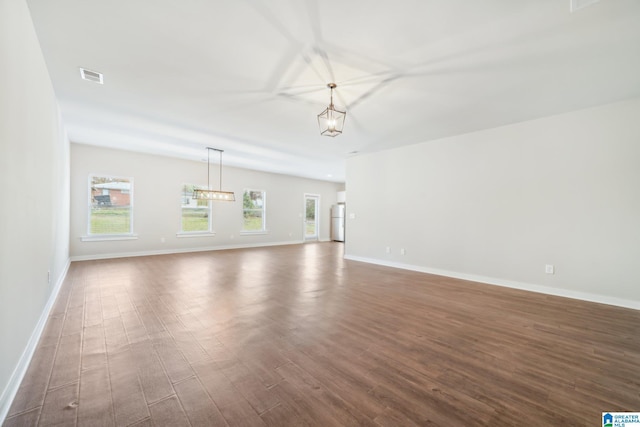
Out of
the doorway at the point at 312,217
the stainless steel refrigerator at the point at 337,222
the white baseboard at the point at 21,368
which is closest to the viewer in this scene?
the white baseboard at the point at 21,368

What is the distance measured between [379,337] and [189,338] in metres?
1.81

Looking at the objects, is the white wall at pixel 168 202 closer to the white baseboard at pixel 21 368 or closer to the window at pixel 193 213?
the window at pixel 193 213

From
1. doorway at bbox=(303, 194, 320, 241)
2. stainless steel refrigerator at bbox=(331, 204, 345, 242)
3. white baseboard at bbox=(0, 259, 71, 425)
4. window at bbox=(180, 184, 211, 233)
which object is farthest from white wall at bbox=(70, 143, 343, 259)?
white baseboard at bbox=(0, 259, 71, 425)

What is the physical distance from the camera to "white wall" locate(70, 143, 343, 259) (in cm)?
592

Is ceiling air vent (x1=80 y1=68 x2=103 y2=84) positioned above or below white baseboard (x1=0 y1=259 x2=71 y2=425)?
above

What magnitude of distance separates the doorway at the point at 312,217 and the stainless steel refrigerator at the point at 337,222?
0.75 m

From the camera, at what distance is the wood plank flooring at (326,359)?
1.50 meters

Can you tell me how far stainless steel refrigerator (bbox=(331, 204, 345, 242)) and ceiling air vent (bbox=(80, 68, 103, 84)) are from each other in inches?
348

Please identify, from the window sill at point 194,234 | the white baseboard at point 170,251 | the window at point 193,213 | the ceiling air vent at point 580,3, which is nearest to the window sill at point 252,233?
the white baseboard at point 170,251

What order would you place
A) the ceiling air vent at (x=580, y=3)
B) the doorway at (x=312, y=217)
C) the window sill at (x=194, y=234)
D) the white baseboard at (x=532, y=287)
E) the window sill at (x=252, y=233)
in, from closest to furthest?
1. the ceiling air vent at (x=580, y=3)
2. the white baseboard at (x=532, y=287)
3. the window sill at (x=194, y=234)
4. the window sill at (x=252, y=233)
5. the doorway at (x=312, y=217)

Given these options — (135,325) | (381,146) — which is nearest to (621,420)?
Result: (135,325)

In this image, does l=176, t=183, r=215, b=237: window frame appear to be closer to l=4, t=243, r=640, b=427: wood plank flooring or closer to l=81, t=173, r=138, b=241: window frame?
l=81, t=173, r=138, b=241: window frame

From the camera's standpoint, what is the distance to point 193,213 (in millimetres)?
7641

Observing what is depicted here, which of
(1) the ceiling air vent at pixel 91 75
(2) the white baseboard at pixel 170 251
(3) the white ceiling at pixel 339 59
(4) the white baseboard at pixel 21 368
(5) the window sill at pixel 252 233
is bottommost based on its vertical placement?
(2) the white baseboard at pixel 170 251
